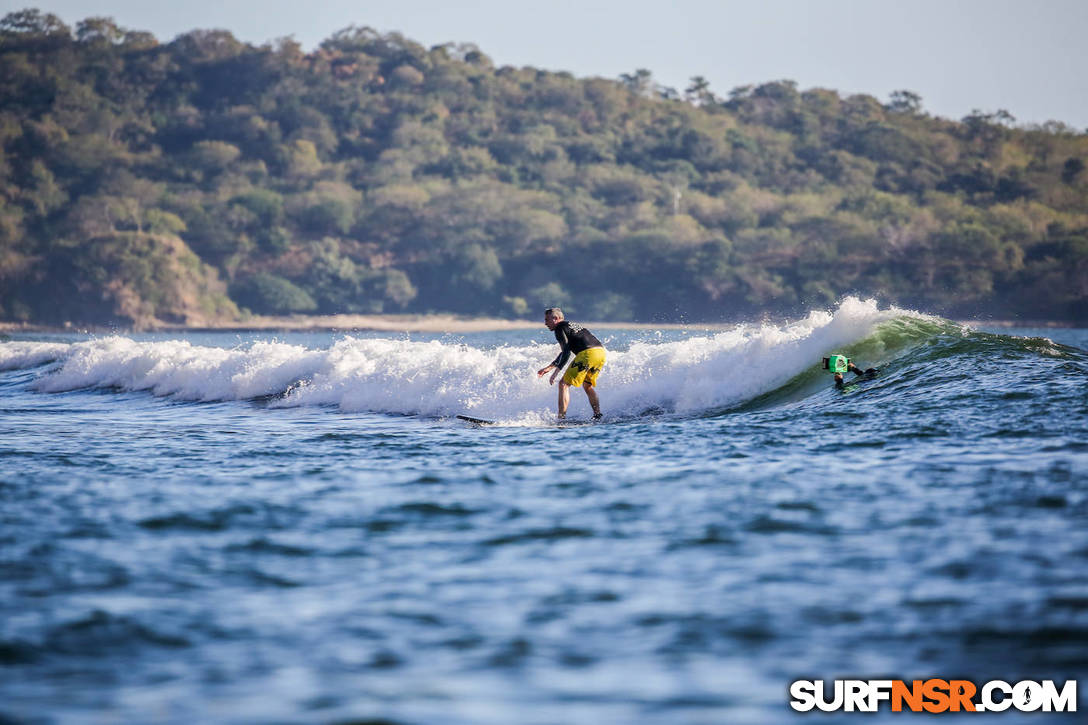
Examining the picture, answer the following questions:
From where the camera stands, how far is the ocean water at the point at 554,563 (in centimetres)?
525

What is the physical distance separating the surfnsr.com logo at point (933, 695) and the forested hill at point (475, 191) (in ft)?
297

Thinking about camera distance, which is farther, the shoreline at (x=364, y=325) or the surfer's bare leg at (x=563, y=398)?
the shoreline at (x=364, y=325)

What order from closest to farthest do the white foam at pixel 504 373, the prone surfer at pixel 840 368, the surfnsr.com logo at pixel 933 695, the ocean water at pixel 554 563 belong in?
1. the surfnsr.com logo at pixel 933 695
2. the ocean water at pixel 554 563
3. the prone surfer at pixel 840 368
4. the white foam at pixel 504 373

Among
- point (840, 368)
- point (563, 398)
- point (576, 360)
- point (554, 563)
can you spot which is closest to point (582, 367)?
point (576, 360)

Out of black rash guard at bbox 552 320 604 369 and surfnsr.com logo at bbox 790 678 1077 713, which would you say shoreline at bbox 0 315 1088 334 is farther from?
surfnsr.com logo at bbox 790 678 1077 713

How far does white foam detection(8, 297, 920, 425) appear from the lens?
1867cm

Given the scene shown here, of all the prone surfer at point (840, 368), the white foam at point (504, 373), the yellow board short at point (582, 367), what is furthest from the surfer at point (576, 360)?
the prone surfer at point (840, 368)

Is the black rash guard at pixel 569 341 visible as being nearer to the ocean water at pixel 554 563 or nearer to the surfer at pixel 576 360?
the surfer at pixel 576 360

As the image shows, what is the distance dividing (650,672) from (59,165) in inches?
4866

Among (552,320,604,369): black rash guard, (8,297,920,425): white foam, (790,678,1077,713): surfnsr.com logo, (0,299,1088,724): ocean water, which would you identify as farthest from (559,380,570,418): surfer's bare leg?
(790,678,1077,713): surfnsr.com logo

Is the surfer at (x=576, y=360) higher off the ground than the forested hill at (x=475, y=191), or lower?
lower

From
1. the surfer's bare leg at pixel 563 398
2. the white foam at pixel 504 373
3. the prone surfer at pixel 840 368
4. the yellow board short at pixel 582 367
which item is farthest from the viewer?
the white foam at pixel 504 373

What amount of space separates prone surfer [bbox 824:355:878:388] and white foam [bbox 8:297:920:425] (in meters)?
1.41

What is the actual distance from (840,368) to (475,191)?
98985 mm
